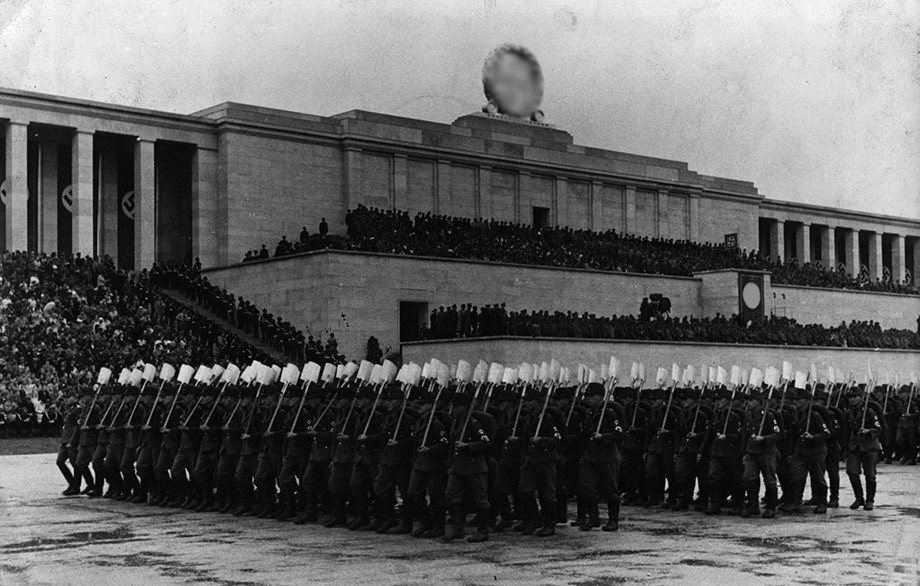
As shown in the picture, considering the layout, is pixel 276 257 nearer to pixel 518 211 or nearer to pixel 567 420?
pixel 518 211

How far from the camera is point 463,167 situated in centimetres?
4847

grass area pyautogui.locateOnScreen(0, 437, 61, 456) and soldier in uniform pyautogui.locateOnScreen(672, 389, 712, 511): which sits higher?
soldier in uniform pyautogui.locateOnScreen(672, 389, 712, 511)

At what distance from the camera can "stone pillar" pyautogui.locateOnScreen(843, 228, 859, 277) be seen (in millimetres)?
69188

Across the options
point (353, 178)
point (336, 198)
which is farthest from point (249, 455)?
point (353, 178)

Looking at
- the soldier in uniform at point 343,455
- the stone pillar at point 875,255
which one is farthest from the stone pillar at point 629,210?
the soldier in uniform at point 343,455

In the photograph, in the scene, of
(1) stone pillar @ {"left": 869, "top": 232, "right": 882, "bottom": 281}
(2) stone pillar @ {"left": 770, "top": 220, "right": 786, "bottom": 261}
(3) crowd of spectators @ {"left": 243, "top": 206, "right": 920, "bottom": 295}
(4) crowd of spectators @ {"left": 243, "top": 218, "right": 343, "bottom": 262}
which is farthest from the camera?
(1) stone pillar @ {"left": 869, "top": 232, "right": 882, "bottom": 281}

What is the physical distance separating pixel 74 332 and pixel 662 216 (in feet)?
103

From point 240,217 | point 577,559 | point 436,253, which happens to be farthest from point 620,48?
point 240,217

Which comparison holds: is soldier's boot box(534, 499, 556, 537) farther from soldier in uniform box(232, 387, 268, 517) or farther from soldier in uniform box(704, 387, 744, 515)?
soldier in uniform box(232, 387, 268, 517)

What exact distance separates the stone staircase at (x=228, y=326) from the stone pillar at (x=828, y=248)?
41017 millimetres

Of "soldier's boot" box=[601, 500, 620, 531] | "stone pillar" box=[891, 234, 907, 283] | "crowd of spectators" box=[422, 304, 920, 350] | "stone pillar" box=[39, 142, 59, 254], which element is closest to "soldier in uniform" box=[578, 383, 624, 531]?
"soldier's boot" box=[601, 500, 620, 531]

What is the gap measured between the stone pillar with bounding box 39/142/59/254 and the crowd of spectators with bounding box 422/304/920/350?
15927mm

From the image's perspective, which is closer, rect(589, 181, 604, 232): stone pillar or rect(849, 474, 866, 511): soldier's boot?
rect(849, 474, 866, 511): soldier's boot

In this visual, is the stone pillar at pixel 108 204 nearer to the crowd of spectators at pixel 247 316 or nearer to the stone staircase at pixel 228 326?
the crowd of spectators at pixel 247 316
